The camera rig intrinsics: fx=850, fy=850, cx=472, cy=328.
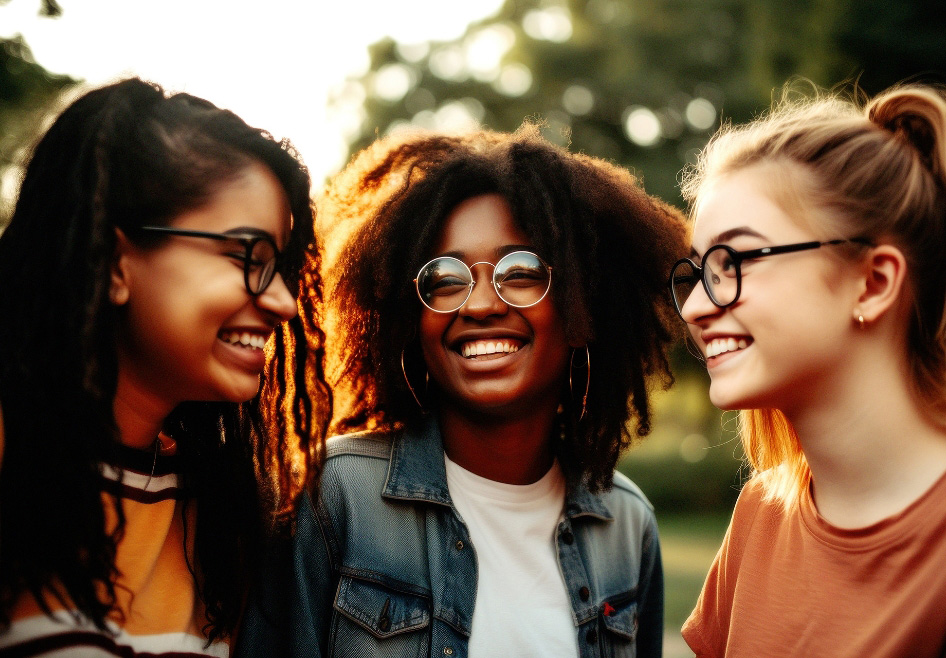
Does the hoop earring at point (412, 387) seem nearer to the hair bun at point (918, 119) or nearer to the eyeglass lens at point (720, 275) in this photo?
the eyeglass lens at point (720, 275)

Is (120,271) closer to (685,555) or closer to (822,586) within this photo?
(822,586)

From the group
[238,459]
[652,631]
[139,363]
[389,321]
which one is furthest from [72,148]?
[652,631]

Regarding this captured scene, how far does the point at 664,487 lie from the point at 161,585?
1798 cm

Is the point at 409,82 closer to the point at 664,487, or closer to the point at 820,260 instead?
the point at 664,487

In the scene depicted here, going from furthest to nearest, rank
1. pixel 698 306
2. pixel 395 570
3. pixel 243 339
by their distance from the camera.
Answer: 1. pixel 395 570
2. pixel 698 306
3. pixel 243 339

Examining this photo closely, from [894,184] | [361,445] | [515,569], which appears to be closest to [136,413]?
[361,445]

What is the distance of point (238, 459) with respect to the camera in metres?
3.05

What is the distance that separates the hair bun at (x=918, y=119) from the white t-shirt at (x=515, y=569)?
1881mm

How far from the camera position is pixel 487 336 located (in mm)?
3289

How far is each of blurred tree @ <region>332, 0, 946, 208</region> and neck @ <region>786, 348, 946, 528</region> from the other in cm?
1230

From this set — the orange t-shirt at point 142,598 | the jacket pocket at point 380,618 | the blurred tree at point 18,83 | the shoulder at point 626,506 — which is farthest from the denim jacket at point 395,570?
the blurred tree at point 18,83

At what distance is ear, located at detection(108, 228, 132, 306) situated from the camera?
8.22 feet

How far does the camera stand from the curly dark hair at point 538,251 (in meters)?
3.46

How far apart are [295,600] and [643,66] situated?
2396cm
